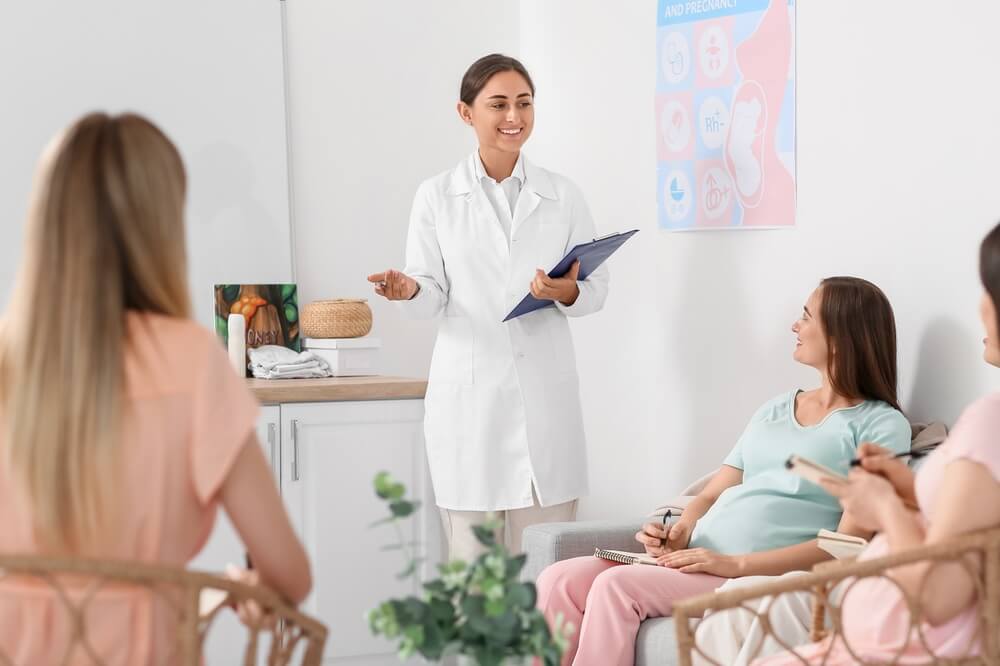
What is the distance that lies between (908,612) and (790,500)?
35.6 inches

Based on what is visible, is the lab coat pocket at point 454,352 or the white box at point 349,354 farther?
the white box at point 349,354

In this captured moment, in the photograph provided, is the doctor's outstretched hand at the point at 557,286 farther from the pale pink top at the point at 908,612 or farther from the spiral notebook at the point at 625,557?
the pale pink top at the point at 908,612

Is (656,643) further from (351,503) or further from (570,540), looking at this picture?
(351,503)

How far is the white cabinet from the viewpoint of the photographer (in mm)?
3555

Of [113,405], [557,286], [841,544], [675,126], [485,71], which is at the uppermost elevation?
[485,71]

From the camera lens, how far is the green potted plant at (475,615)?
1.55m

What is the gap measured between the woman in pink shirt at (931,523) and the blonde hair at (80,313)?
0.98m

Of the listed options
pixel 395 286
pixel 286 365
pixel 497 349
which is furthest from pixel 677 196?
pixel 286 365

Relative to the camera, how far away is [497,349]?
11.1 feet

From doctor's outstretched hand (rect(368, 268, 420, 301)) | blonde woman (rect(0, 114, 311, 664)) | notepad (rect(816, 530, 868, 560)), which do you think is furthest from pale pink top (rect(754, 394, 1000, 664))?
doctor's outstretched hand (rect(368, 268, 420, 301))

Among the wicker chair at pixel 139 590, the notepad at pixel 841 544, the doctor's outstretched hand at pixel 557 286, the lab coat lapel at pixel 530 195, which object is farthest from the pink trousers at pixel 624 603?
the wicker chair at pixel 139 590

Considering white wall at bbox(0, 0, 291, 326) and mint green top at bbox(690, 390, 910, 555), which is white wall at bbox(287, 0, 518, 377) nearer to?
white wall at bbox(0, 0, 291, 326)

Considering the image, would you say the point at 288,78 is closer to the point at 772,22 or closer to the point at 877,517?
the point at 772,22

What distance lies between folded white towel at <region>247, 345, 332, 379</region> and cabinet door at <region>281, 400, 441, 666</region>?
0.97 ft
